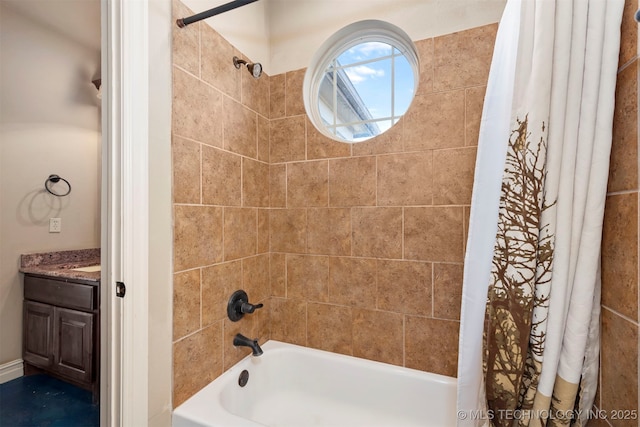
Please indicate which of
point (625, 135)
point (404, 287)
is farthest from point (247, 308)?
point (625, 135)

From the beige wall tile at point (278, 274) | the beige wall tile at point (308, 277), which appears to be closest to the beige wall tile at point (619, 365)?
the beige wall tile at point (308, 277)

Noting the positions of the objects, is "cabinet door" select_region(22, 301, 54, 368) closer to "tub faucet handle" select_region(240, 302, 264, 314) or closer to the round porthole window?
"tub faucet handle" select_region(240, 302, 264, 314)

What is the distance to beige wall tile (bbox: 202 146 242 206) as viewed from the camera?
1.28 metres

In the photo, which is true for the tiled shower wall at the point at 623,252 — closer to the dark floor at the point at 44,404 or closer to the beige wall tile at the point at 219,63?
the beige wall tile at the point at 219,63

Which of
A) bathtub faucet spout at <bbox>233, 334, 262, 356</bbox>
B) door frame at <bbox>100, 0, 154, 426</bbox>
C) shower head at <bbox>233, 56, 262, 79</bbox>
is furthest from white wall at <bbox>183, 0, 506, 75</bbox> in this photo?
bathtub faucet spout at <bbox>233, 334, 262, 356</bbox>

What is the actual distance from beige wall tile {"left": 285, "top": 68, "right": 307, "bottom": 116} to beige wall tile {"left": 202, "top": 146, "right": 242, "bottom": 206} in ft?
1.56

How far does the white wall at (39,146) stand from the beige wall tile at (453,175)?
2.02m

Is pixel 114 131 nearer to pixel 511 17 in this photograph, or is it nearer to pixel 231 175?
pixel 231 175

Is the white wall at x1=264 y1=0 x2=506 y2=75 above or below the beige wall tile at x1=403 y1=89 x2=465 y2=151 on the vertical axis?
above

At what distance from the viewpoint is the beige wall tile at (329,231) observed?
159cm

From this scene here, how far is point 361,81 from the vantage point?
1756mm

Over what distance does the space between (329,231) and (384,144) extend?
0.57 metres

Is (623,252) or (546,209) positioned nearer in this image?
(623,252)

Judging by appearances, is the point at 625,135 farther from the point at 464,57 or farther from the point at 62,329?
the point at 62,329
